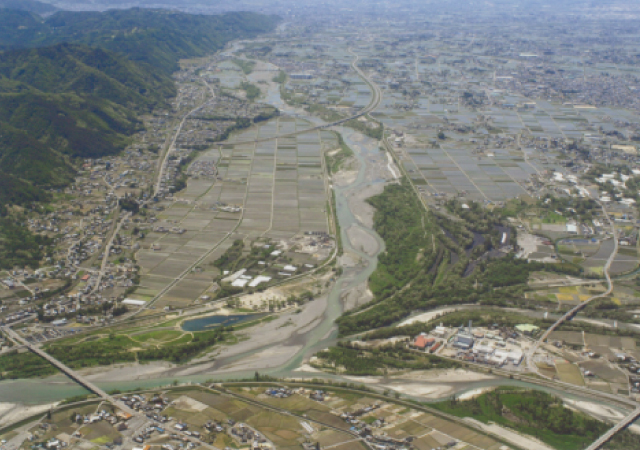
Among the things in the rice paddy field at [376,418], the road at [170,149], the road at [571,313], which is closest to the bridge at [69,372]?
the rice paddy field at [376,418]

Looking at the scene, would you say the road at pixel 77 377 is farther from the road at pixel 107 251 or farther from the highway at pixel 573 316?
the highway at pixel 573 316

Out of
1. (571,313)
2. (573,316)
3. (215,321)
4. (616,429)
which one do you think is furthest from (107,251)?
(616,429)

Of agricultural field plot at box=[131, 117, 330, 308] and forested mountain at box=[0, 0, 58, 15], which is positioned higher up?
forested mountain at box=[0, 0, 58, 15]

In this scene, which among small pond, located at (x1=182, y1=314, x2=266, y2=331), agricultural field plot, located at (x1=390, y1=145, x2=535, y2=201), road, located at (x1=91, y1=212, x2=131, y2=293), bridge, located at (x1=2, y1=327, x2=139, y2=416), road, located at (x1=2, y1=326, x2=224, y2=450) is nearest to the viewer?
road, located at (x1=2, y1=326, x2=224, y2=450)

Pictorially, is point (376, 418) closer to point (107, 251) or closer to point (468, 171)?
point (107, 251)

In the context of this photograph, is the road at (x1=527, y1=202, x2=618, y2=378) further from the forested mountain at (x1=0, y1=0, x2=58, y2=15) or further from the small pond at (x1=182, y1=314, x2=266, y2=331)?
the forested mountain at (x1=0, y1=0, x2=58, y2=15)

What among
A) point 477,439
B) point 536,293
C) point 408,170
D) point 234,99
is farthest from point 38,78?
→ point 477,439

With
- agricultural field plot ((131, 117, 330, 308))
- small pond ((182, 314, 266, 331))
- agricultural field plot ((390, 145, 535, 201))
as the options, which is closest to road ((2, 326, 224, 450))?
small pond ((182, 314, 266, 331))
